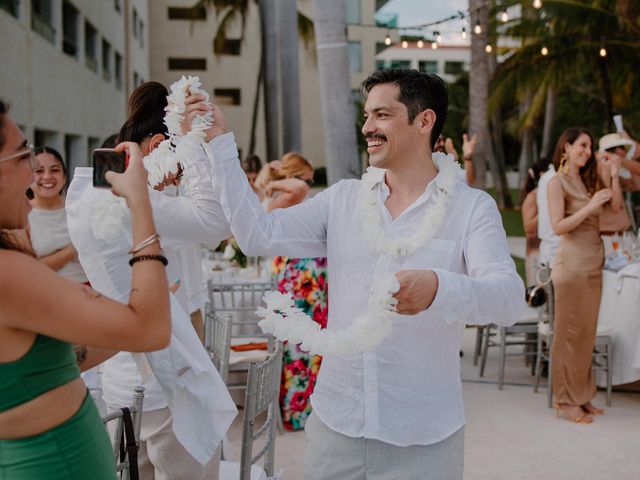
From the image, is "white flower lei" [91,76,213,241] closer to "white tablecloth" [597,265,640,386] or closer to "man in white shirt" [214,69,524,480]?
"man in white shirt" [214,69,524,480]

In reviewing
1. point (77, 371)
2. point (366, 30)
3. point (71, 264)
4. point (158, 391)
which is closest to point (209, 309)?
point (71, 264)

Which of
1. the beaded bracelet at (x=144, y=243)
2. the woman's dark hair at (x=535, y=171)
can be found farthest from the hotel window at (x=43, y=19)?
the beaded bracelet at (x=144, y=243)

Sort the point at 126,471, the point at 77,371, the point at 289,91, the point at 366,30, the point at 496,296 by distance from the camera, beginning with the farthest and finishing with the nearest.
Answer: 1. the point at 366,30
2. the point at 289,91
3. the point at 126,471
4. the point at 496,296
5. the point at 77,371

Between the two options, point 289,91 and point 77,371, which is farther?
point 289,91

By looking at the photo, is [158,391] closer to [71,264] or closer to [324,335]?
[324,335]

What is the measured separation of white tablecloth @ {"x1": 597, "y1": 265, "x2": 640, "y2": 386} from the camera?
599 centimetres

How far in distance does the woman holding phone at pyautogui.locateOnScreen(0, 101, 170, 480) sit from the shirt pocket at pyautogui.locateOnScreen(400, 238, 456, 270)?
2.72ft

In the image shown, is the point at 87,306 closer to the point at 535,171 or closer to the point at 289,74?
the point at 535,171

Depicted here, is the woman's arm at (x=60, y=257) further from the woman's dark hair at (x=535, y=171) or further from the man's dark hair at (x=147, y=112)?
the woman's dark hair at (x=535, y=171)

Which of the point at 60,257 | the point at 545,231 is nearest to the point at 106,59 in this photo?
the point at 545,231

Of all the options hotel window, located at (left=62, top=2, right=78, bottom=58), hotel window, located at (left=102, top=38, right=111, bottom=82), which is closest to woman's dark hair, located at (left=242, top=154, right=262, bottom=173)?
hotel window, located at (left=62, top=2, right=78, bottom=58)

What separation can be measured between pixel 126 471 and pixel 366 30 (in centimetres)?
3926

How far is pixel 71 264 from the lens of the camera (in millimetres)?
4703

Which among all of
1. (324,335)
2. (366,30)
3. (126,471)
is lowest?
(126,471)
